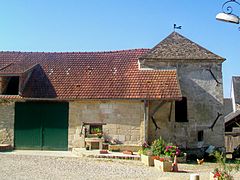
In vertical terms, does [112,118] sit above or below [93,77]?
below

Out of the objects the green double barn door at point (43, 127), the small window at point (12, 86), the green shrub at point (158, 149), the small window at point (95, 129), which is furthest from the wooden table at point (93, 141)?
the small window at point (12, 86)

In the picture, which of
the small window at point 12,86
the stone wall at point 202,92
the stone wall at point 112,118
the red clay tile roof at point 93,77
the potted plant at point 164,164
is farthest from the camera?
the small window at point 12,86

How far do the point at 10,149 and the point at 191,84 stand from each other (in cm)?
966

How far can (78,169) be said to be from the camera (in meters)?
12.5

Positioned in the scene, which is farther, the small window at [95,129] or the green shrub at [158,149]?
the small window at [95,129]

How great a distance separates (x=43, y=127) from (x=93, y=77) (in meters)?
3.68

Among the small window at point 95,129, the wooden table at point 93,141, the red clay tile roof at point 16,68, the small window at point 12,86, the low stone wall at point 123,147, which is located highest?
the red clay tile roof at point 16,68

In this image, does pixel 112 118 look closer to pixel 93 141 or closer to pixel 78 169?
pixel 93 141

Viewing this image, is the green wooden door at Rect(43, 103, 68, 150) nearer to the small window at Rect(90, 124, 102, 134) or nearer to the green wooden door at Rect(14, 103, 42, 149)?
the green wooden door at Rect(14, 103, 42, 149)

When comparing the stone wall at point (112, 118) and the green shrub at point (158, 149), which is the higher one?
the stone wall at point (112, 118)

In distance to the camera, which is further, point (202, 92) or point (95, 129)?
point (202, 92)

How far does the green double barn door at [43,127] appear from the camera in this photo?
711 inches

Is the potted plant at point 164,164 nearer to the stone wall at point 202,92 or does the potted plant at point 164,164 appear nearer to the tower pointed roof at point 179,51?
the stone wall at point 202,92

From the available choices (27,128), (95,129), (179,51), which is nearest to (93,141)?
(95,129)
